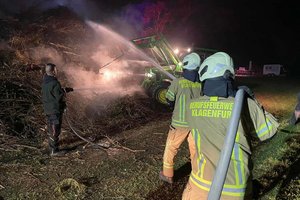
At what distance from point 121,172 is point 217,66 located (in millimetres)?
3516

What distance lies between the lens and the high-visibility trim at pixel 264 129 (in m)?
2.20

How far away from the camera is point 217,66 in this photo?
91.4 inches

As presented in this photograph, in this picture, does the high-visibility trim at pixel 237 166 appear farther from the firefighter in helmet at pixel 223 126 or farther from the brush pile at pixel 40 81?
the brush pile at pixel 40 81

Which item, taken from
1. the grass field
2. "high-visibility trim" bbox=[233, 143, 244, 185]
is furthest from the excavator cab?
"high-visibility trim" bbox=[233, 143, 244, 185]

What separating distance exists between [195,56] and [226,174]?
8.08ft

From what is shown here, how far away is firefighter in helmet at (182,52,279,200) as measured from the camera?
2.23m

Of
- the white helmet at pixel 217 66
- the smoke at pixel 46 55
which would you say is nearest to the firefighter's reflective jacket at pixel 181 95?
the white helmet at pixel 217 66

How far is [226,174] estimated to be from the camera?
7.06 feet

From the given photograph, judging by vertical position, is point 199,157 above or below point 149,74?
below

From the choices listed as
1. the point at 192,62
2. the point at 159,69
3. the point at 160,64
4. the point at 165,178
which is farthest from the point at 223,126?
the point at 160,64

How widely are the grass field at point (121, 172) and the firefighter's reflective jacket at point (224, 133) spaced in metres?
1.55

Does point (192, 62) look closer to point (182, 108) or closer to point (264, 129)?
point (182, 108)

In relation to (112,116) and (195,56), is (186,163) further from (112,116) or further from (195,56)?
(112,116)

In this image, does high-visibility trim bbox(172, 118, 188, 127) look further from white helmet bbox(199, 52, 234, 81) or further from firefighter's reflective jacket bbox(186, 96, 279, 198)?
white helmet bbox(199, 52, 234, 81)
